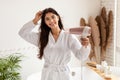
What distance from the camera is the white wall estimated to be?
3002 mm

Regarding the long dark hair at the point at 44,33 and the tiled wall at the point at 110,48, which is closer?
the long dark hair at the point at 44,33

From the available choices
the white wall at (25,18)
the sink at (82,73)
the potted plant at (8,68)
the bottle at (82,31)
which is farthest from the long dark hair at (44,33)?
the sink at (82,73)

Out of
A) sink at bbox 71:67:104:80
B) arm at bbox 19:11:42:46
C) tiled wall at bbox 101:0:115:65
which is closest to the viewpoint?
arm at bbox 19:11:42:46

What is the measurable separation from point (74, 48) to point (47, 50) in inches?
8.3

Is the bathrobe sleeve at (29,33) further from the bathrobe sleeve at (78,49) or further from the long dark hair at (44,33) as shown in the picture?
the bathrobe sleeve at (78,49)

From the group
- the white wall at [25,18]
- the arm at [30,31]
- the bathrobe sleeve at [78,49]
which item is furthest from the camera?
the white wall at [25,18]

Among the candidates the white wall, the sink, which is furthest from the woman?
the sink

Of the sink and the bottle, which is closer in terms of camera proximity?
the bottle

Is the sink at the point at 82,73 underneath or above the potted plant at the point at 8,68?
underneath

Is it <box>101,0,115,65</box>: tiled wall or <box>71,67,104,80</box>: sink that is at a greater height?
<box>101,0,115,65</box>: tiled wall

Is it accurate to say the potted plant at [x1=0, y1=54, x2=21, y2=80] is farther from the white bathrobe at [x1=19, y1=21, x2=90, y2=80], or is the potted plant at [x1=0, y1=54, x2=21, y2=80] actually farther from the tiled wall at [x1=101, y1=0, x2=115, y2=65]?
the tiled wall at [x1=101, y1=0, x2=115, y2=65]

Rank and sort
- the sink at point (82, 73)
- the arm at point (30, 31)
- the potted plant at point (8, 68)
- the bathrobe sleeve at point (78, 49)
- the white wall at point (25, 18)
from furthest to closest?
the sink at point (82, 73)
the white wall at point (25, 18)
the potted plant at point (8, 68)
the arm at point (30, 31)
the bathrobe sleeve at point (78, 49)

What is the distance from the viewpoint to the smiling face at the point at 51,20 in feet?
6.06

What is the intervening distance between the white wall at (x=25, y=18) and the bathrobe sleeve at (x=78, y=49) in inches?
54.2
